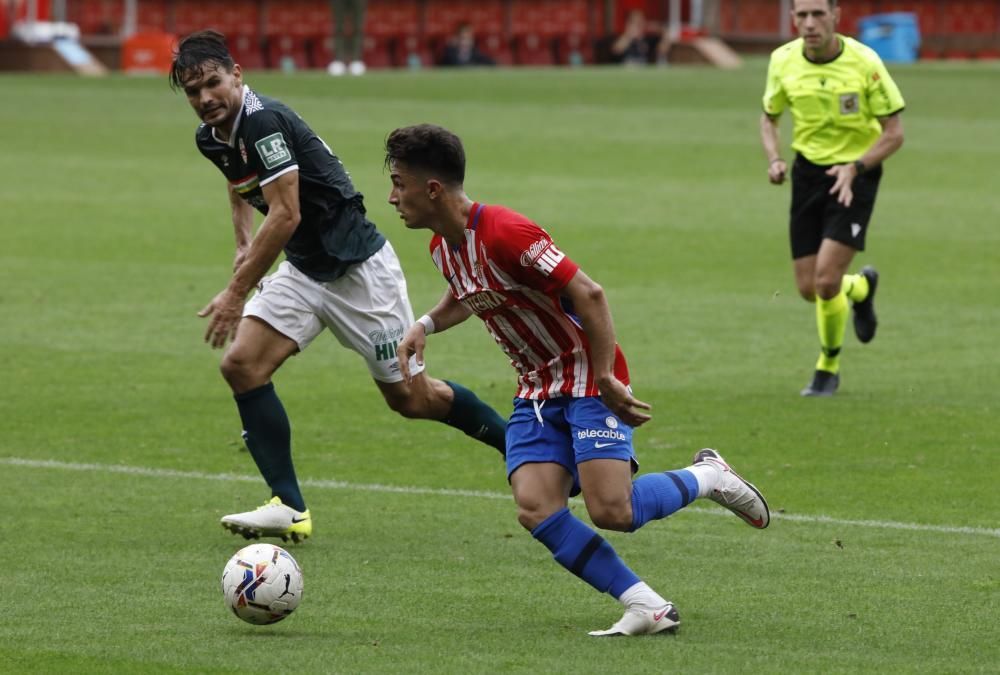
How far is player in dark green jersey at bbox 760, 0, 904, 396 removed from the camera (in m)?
11.4

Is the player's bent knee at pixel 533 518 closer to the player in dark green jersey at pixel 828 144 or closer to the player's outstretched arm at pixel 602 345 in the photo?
the player's outstretched arm at pixel 602 345

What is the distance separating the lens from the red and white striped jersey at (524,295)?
20.7 ft

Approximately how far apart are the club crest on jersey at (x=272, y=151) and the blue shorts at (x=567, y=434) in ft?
5.70

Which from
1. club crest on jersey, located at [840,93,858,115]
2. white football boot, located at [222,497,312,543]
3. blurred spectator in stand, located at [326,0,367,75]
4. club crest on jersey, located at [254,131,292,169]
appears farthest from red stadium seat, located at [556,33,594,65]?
white football boot, located at [222,497,312,543]

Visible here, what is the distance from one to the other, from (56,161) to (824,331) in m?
14.8

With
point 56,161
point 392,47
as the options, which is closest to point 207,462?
point 56,161

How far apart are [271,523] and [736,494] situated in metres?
1.91

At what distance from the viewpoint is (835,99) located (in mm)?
11555

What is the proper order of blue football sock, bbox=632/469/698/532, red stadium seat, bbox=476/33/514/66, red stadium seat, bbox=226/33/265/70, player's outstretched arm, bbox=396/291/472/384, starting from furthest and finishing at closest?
red stadium seat, bbox=476/33/514/66
red stadium seat, bbox=226/33/265/70
player's outstretched arm, bbox=396/291/472/384
blue football sock, bbox=632/469/698/532

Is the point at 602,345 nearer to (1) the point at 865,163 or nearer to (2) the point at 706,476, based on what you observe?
(2) the point at 706,476

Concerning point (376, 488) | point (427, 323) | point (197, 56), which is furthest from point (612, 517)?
point (376, 488)

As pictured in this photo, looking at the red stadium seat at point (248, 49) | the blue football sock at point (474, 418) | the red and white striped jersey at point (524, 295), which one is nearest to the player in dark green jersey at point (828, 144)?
the blue football sock at point (474, 418)

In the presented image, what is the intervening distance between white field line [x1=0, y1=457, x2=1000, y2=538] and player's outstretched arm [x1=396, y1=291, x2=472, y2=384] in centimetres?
201

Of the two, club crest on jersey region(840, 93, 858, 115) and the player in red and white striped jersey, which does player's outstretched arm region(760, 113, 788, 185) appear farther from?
the player in red and white striped jersey
